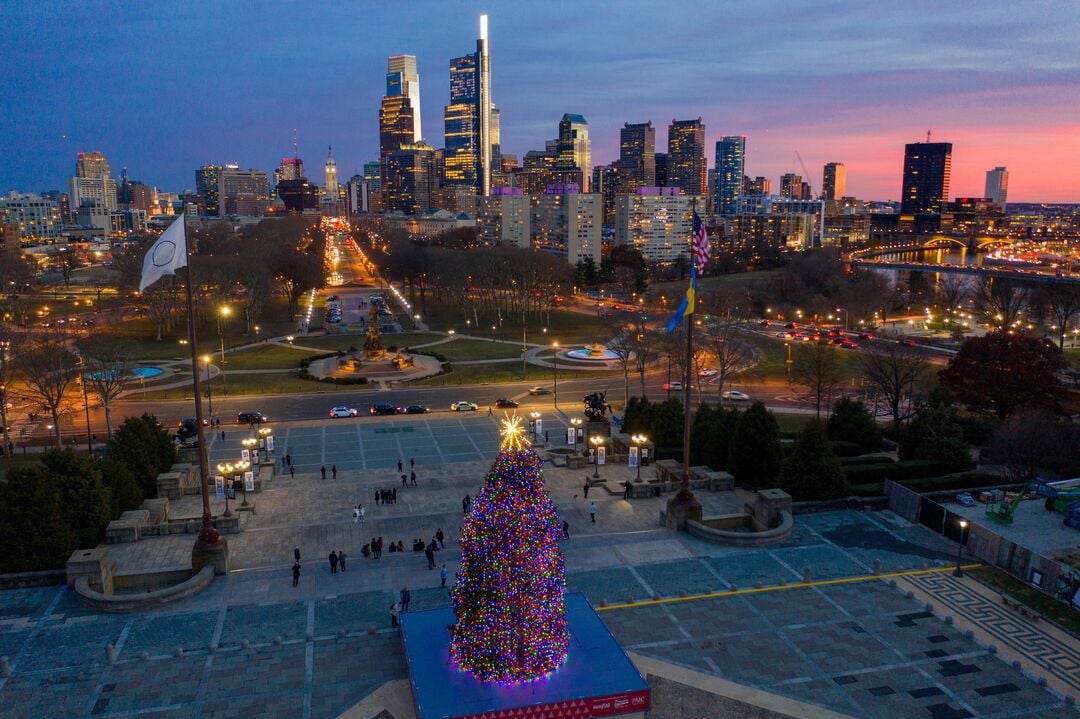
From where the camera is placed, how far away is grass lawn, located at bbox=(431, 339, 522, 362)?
8456 cm

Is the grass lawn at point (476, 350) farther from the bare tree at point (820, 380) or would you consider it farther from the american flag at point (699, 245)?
the american flag at point (699, 245)

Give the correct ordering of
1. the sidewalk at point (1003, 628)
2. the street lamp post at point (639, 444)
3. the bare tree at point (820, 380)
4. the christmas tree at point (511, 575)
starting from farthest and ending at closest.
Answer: the bare tree at point (820, 380)
the street lamp post at point (639, 444)
the sidewalk at point (1003, 628)
the christmas tree at point (511, 575)

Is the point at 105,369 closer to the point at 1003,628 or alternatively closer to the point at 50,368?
the point at 50,368

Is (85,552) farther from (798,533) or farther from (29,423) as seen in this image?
(29,423)

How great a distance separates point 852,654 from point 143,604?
76.8 feet

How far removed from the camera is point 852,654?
76.9 feet

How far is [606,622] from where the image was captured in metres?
25.3

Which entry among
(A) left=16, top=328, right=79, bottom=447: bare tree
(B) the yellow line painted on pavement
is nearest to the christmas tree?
(B) the yellow line painted on pavement

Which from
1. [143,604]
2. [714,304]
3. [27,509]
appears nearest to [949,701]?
[143,604]

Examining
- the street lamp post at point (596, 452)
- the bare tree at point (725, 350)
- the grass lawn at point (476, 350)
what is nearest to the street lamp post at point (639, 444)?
the street lamp post at point (596, 452)

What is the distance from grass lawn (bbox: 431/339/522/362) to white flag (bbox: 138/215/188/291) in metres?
56.5

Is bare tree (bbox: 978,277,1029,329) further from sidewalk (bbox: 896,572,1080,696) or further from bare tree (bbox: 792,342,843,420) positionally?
sidewalk (bbox: 896,572,1080,696)

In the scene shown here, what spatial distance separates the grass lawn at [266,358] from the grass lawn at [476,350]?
51.3 feet

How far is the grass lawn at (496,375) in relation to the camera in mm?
72887
